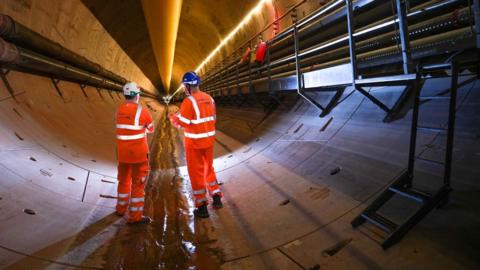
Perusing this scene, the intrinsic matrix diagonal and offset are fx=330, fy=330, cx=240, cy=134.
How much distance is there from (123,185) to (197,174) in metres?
0.89

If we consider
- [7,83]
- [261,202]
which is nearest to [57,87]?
[7,83]

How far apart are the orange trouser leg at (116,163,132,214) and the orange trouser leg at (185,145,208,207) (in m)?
0.73

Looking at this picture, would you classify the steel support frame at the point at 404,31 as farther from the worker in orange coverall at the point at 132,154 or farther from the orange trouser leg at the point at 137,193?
the orange trouser leg at the point at 137,193

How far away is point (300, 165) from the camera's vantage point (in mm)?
4496

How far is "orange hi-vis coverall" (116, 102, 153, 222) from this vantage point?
12.4 ft

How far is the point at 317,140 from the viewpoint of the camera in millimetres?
4793

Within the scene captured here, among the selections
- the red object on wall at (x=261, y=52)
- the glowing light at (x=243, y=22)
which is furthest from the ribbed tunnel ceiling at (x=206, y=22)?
the red object on wall at (x=261, y=52)

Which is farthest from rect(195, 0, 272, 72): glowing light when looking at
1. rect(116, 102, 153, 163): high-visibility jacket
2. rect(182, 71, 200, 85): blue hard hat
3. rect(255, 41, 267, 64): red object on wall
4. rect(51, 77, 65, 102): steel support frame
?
rect(116, 102, 153, 163): high-visibility jacket

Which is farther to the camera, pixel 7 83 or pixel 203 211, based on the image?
pixel 7 83

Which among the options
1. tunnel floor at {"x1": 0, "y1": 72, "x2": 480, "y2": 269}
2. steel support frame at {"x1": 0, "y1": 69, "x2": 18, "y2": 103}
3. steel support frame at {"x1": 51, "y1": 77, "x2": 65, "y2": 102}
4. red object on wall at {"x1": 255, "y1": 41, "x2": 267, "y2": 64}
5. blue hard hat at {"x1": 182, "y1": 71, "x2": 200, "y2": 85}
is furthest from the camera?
red object on wall at {"x1": 255, "y1": 41, "x2": 267, "y2": 64}

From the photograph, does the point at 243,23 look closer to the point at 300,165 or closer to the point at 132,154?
the point at 300,165

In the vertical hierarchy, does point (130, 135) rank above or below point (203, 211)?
above

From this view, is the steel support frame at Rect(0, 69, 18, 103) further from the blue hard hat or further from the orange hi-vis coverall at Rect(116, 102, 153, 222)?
Result: the blue hard hat

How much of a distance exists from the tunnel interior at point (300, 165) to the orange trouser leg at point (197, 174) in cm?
28
